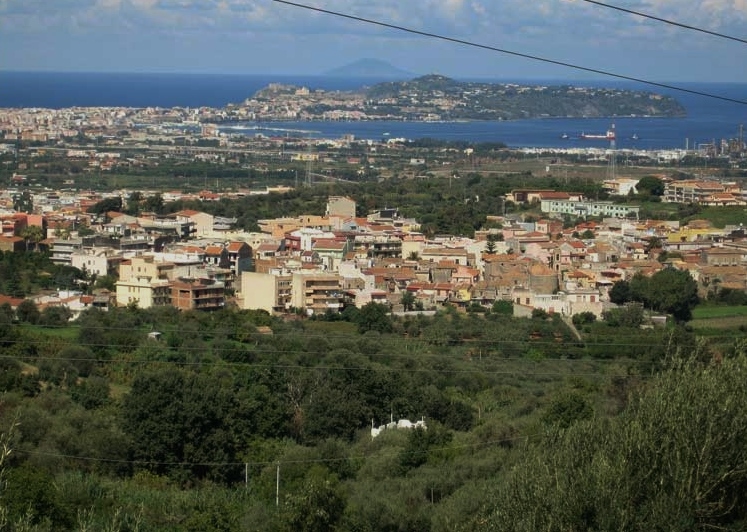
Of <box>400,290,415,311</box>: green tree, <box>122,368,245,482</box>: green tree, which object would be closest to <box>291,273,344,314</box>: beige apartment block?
<box>400,290,415,311</box>: green tree

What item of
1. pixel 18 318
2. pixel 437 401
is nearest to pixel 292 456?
pixel 437 401

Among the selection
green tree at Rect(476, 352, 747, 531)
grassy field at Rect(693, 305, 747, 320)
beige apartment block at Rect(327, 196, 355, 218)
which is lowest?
grassy field at Rect(693, 305, 747, 320)

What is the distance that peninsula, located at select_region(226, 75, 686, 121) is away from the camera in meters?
77.3

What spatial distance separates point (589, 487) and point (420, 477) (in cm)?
383

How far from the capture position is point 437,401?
1152 centimetres

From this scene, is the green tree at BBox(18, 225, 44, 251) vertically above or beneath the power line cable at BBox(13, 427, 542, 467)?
beneath

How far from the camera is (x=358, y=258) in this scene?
22.0 meters

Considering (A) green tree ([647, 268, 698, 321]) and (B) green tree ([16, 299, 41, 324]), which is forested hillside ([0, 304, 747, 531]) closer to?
(B) green tree ([16, 299, 41, 324])

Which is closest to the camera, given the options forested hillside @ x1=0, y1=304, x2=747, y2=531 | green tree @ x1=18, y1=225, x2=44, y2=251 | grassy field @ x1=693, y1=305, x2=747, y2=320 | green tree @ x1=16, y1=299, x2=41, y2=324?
forested hillside @ x1=0, y1=304, x2=747, y2=531

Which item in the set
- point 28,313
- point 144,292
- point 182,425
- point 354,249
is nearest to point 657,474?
point 182,425

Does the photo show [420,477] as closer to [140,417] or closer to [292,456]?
[292,456]

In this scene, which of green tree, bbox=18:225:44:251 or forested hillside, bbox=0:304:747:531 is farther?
green tree, bbox=18:225:44:251

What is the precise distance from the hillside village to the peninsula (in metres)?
47.4

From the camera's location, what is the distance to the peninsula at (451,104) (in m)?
77.3
